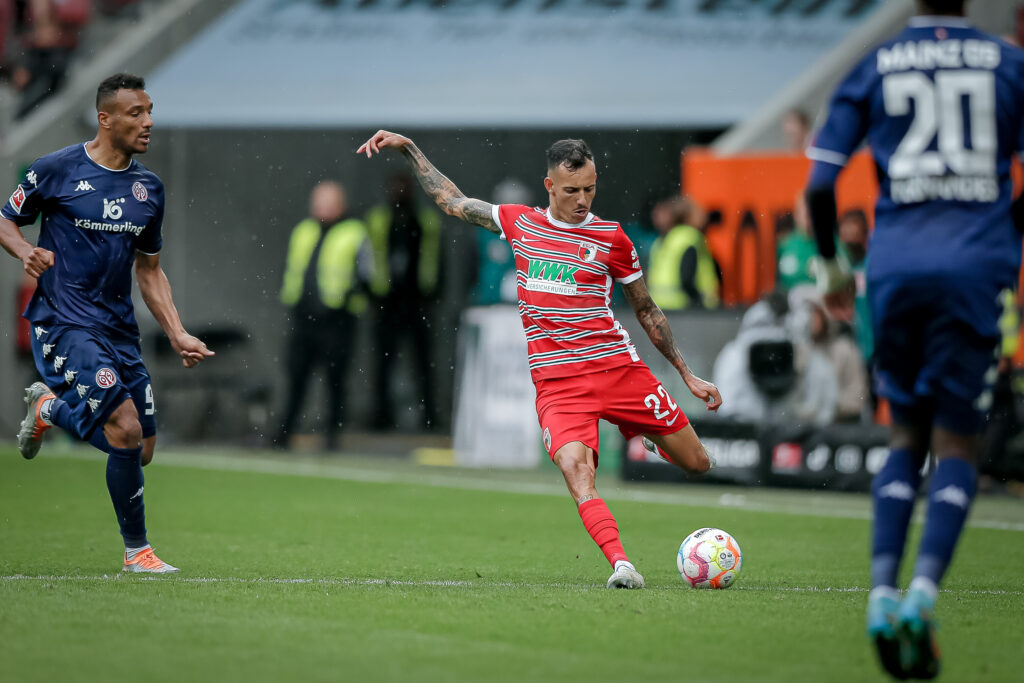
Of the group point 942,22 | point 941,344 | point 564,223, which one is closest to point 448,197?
point 564,223

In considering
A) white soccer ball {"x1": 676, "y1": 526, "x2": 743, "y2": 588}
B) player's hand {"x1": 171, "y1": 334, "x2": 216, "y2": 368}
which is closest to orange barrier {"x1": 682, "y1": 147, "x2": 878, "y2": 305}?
white soccer ball {"x1": 676, "y1": 526, "x2": 743, "y2": 588}

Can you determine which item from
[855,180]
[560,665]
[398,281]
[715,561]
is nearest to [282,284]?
[398,281]

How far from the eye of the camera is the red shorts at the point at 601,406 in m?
6.95

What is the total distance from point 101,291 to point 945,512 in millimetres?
4239

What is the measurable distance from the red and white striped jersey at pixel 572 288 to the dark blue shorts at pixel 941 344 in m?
2.35

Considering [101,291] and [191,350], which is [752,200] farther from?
[101,291]

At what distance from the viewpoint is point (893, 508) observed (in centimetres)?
475

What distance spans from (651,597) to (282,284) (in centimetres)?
1300

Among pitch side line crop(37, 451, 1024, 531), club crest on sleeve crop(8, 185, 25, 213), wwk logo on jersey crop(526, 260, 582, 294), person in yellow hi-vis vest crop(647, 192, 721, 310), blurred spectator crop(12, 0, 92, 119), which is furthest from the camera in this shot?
blurred spectator crop(12, 0, 92, 119)

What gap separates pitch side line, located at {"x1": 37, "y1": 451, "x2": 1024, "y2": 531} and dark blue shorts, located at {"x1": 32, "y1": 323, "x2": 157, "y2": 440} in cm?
521

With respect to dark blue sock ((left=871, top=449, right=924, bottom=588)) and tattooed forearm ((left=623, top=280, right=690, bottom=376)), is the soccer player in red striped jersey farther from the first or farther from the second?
dark blue sock ((left=871, top=449, right=924, bottom=588))

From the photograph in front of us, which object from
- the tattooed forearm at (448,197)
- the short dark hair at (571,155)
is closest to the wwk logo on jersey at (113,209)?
the tattooed forearm at (448,197)

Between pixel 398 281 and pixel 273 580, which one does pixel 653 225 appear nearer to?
pixel 398 281

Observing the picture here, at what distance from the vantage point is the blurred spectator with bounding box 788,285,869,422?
13180 millimetres
